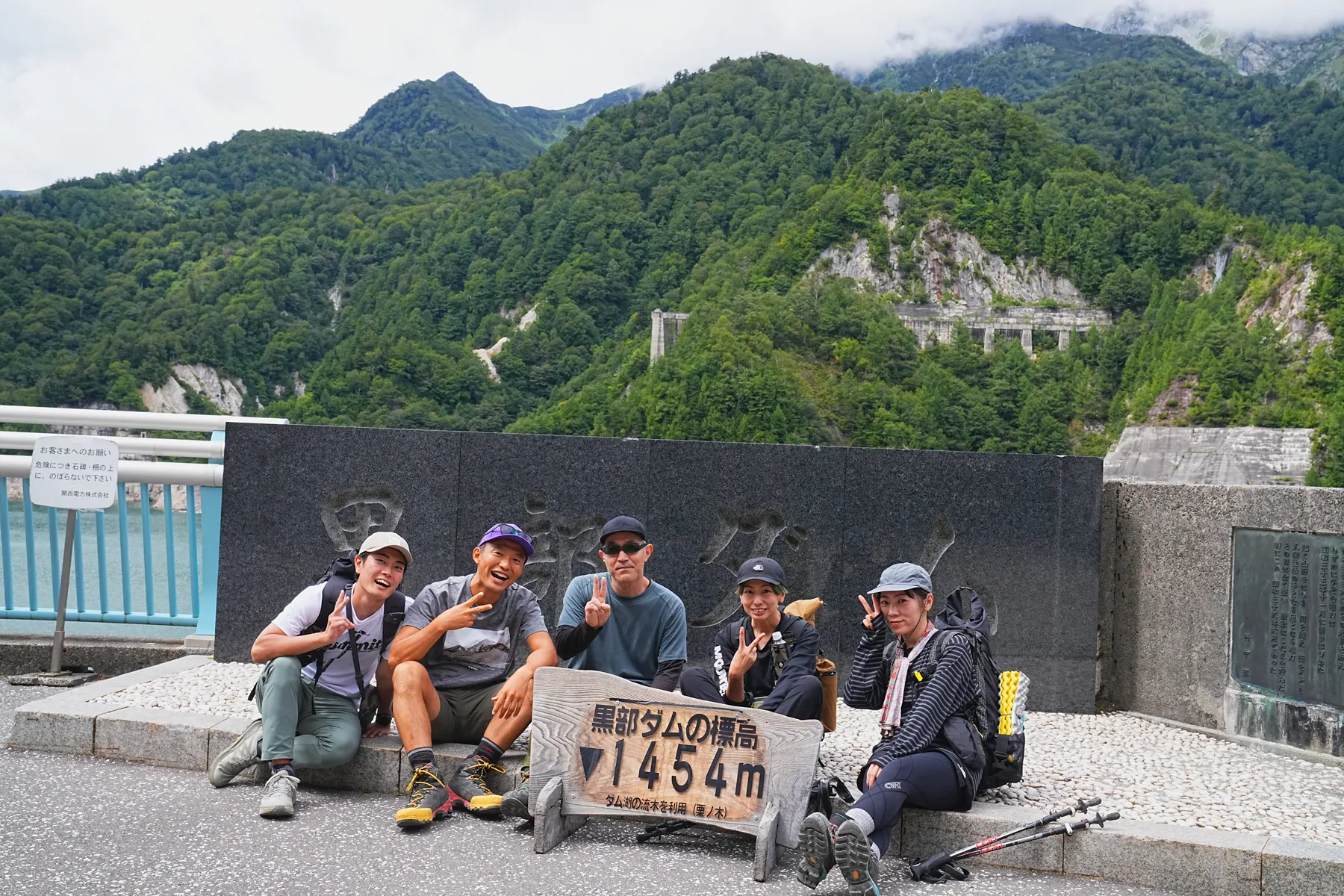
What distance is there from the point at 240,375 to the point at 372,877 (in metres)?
85.1

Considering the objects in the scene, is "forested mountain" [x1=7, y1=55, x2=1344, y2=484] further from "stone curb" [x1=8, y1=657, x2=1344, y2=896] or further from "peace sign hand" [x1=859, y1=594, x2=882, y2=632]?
"peace sign hand" [x1=859, y1=594, x2=882, y2=632]

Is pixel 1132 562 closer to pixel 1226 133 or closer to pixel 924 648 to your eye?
pixel 924 648

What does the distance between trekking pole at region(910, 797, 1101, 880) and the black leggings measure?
0.15 meters

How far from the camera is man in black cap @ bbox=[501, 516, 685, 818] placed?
16.3ft

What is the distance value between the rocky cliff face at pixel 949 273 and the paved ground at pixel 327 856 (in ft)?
306

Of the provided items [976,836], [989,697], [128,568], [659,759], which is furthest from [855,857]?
[128,568]

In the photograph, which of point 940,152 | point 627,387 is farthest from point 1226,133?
point 627,387

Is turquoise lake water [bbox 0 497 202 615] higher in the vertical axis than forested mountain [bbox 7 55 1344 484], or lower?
lower

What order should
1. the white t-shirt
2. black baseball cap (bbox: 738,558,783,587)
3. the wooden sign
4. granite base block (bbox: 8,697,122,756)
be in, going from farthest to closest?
granite base block (bbox: 8,697,122,756) → the white t-shirt → black baseball cap (bbox: 738,558,783,587) → the wooden sign

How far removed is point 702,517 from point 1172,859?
11.2ft

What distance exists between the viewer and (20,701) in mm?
6555

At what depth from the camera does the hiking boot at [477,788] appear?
4.57 m

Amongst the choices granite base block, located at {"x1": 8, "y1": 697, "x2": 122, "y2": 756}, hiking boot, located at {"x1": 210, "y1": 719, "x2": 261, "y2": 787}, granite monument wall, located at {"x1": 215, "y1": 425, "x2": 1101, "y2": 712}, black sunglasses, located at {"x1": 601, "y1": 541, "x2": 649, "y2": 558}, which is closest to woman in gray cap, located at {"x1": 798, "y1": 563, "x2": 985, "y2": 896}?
black sunglasses, located at {"x1": 601, "y1": 541, "x2": 649, "y2": 558}

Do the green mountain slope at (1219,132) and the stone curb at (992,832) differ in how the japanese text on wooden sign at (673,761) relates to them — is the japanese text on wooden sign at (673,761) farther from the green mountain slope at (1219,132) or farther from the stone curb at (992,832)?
the green mountain slope at (1219,132)
